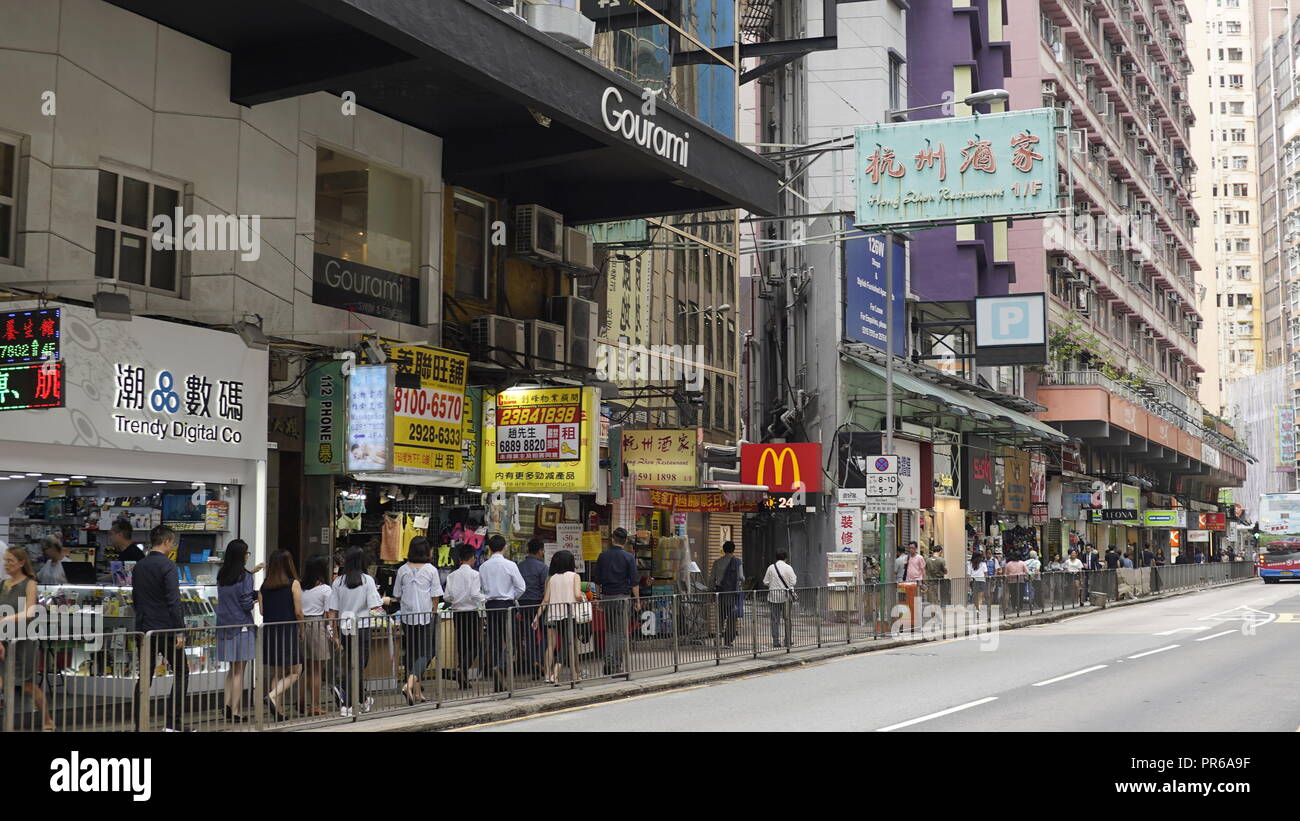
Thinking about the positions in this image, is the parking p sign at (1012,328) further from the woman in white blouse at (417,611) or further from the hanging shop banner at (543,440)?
the woman in white blouse at (417,611)

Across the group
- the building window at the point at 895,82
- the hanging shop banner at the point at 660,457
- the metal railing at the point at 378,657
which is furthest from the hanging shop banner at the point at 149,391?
the building window at the point at 895,82

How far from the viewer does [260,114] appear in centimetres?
1572

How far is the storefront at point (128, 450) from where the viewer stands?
12484 mm

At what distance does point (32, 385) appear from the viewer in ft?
39.3

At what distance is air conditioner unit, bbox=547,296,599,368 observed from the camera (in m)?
20.5

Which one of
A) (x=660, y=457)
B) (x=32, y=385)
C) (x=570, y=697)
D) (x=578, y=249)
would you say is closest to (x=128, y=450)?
(x=32, y=385)

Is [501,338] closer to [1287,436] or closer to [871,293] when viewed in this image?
[871,293]

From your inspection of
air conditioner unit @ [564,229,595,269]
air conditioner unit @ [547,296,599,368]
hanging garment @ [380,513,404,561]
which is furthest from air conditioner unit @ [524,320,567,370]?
hanging garment @ [380,513,404,561]

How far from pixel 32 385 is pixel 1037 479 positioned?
45775 millimetres

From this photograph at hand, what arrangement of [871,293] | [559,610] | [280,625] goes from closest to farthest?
[280,625] → [559,610] → [871,293]

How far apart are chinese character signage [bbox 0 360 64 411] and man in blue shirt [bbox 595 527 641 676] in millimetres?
7637

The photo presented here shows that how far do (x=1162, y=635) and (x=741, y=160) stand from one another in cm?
1366

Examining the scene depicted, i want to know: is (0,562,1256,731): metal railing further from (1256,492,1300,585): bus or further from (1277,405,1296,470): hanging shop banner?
(1277,405,1296,470): hanging shop banner

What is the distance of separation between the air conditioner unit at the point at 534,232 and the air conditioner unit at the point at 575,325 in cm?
71
